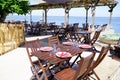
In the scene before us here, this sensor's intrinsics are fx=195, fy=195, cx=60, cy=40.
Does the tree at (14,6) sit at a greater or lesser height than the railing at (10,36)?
greater

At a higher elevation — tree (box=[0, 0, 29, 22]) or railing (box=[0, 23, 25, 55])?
tree (box=[0, 0, 29, 22])

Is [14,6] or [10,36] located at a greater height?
[14,6]

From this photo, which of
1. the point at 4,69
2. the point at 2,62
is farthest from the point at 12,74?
the point at 2,62

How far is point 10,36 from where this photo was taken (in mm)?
8203

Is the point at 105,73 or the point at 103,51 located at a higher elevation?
the point at 103,51

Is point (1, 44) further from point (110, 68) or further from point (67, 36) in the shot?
point (67, 36)

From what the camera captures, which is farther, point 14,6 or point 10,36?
point 10,36

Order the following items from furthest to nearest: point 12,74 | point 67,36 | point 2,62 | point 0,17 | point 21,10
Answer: point 67,36
point 0,17
point 21,10
point 2,62
point 12,74

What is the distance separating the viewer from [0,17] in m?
8.83

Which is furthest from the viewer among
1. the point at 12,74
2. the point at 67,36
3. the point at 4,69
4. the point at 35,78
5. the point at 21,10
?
the point at 67,36

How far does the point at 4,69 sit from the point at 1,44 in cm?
195

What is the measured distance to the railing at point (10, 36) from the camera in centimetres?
746

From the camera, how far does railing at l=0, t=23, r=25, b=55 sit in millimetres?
7464

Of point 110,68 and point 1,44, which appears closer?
point 110,68
